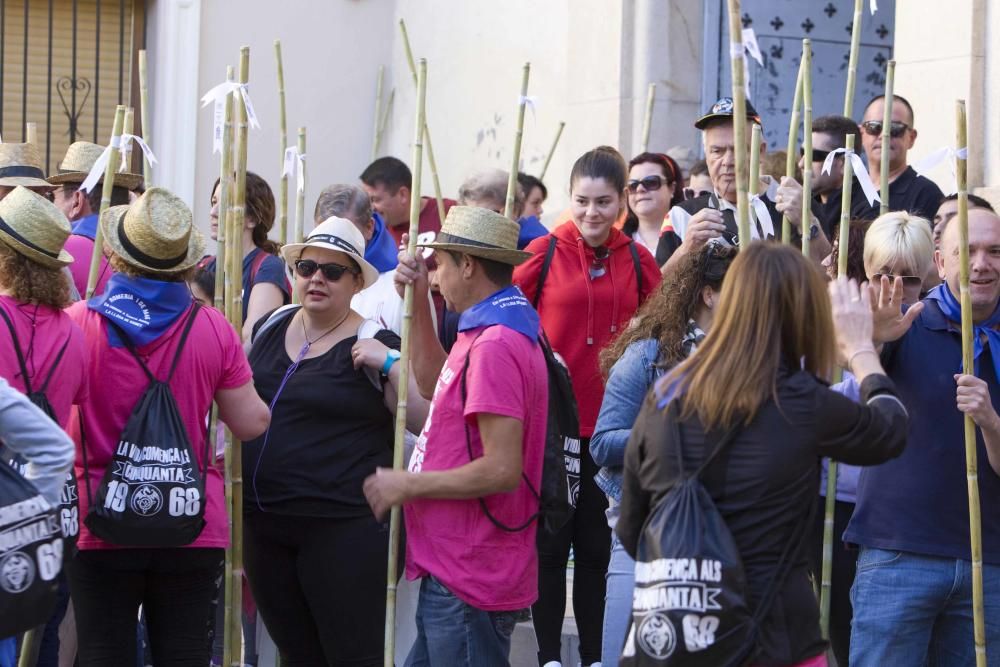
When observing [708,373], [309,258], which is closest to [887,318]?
[708,373]

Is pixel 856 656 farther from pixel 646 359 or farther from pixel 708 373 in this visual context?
pixel 708 373

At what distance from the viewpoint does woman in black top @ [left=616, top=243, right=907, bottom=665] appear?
2904 mm

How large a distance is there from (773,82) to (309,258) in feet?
14.3

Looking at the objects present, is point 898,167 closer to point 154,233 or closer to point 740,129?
point 740,129

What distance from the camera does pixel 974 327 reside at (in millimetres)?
3830

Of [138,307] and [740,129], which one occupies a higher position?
[740,129]

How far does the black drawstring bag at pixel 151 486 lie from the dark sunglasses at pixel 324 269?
658mm

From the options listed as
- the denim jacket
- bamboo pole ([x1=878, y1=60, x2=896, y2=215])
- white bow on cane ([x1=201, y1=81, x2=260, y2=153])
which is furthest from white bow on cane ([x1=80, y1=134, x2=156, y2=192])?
bamboo pole ([x1=878, y1=60, x2=896, y2=215])

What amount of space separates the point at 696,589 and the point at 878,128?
3.22 meters

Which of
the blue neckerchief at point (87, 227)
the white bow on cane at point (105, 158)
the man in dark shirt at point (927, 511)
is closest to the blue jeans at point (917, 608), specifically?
the man in dark shirt at point (927, 511)

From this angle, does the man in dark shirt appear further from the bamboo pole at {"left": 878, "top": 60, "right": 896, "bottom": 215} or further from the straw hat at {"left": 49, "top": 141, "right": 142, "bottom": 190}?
the straw hat at {"left": 49, "top": 141, "right": 142, "bottom": 190}

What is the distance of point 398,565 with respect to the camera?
4.06m

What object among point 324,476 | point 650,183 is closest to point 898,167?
point 650,183

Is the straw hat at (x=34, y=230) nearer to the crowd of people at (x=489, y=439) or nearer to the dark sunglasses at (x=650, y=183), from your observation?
the crowd of people at (x=489, y=439)
